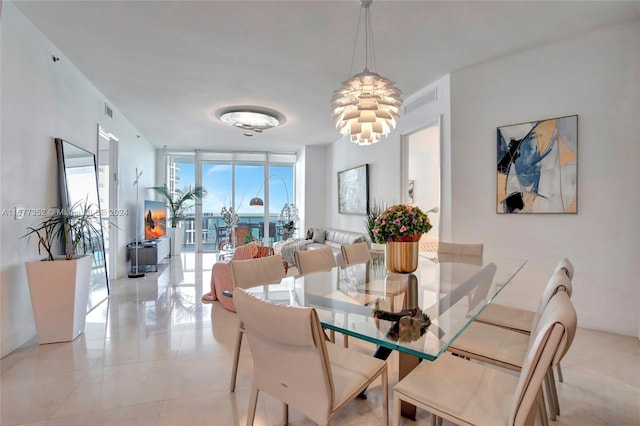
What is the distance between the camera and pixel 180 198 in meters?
8.62

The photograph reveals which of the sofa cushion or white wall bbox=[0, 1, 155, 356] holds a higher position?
white wall bbox=[0, 1, 155, 356]

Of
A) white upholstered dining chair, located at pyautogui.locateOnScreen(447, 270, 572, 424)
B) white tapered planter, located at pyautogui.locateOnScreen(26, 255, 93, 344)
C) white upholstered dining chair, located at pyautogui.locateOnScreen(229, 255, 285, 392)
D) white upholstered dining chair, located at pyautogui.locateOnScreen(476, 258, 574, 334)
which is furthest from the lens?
white tapered planter, located at pyautogui.locateOnScreen(26, 255, 93, 344)

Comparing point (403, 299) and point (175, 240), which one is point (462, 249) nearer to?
point (403, 299)

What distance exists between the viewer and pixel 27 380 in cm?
212

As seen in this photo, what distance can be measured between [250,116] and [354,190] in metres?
2.64

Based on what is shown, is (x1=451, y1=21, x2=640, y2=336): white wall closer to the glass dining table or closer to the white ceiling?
the white ceiling

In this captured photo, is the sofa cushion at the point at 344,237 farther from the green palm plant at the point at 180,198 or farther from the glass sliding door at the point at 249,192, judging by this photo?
the green palm plant at the point at 180,198

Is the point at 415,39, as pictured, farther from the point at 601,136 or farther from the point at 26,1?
the point at 26,1

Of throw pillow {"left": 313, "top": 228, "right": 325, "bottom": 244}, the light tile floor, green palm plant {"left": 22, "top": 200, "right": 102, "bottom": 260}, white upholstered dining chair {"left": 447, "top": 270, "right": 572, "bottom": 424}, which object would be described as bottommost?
the light tile floor

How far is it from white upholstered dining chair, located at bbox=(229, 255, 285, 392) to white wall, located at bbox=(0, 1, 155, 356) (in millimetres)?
2002

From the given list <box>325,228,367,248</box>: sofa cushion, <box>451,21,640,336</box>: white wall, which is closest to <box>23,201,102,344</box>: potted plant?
<box>325,228,367,248</box>: sofa cushion

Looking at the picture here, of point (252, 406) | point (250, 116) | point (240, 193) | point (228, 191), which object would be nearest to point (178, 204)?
point (228, 191)

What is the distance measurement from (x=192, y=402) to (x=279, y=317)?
1.31 m

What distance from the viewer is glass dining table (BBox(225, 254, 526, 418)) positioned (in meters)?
1.26
